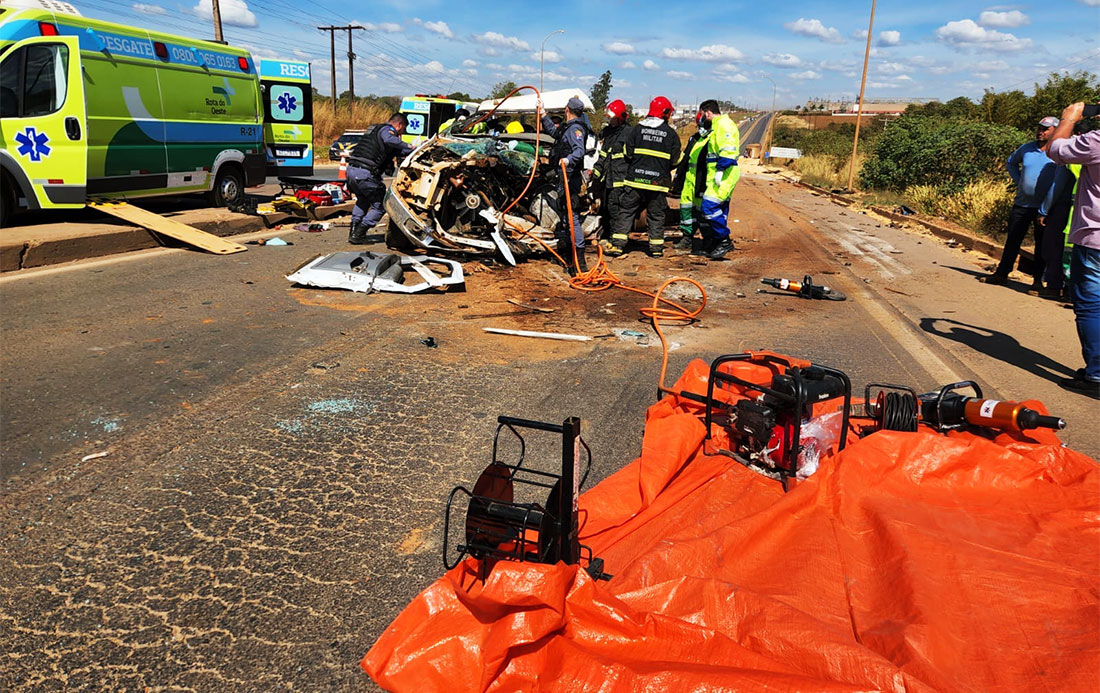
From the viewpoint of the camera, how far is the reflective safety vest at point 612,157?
29.1 ft

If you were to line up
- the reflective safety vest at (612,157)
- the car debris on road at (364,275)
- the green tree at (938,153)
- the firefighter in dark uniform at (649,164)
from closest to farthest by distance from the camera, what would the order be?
the car debris on road at (364,275)
the firefighter in dark uniform at (649,164)
the reflective safety vest at (612,157)
the green tree at (938,153)

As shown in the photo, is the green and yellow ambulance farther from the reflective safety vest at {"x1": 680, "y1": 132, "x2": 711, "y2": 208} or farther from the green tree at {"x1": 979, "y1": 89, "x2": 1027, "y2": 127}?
the green tree at {"x1": 979, "y1": 89, "x2": 1027, "y2": 127}

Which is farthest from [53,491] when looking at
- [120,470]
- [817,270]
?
[817,270]

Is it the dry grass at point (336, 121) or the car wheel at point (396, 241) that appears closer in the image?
the car wheel at point (396, 241)

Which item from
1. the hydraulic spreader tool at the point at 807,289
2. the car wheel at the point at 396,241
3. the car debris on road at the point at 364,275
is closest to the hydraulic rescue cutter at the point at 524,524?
the car debris on road at the point at 364,275

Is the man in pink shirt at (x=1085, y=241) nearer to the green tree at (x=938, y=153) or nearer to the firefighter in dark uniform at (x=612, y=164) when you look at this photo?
the firefighter in dark uniform at (x=612, y=164)

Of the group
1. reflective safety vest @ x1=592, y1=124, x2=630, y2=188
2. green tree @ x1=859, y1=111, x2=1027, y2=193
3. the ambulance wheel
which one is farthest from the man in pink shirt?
green tree @ x1=859, y1=111, x2=1027, y2=193

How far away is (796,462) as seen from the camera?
9.18ft

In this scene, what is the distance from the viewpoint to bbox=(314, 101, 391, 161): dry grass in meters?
30.6

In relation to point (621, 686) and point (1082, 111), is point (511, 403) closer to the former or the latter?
point (621, 686)

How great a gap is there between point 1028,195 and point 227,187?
456 inches

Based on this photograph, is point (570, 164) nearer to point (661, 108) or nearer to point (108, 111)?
point (661, 108)

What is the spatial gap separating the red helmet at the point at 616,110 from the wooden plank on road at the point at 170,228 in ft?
16.8

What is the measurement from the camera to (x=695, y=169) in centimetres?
955
